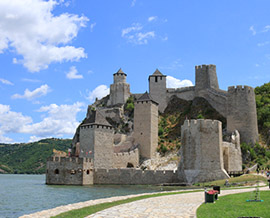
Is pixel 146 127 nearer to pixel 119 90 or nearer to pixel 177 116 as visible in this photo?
pixel 177 116

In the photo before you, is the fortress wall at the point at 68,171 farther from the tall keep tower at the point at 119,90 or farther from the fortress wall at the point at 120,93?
the tall keep tower at the point at 119,90

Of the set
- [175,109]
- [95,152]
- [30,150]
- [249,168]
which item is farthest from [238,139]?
[30,150]

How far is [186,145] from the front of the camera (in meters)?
30.4

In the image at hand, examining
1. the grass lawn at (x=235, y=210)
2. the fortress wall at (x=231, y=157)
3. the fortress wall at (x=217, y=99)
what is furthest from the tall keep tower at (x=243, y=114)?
the grass lawn at (x=235, y=210)

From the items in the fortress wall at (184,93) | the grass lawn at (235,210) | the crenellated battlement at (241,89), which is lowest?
the grass lawn at (235,210)

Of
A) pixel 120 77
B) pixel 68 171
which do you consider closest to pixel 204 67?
pixel 120 77

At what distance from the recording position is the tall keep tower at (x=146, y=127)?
143ft

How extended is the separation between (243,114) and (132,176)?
1544 centimetres

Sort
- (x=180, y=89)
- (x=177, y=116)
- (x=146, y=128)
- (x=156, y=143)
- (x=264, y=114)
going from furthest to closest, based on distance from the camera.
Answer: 1. (x=180, y=89)
2. (x=177, y=116)
3. (x=156, y=143)
4. (x=146, y=128)
5. (x=264, y=114)

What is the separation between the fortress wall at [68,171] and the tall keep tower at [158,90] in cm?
2491

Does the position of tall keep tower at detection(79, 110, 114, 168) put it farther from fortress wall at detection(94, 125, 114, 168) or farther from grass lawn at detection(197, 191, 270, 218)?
grass lawn at detection(197, 191, 270, 218)

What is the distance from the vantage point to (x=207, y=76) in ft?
163

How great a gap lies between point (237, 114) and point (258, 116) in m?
5.67

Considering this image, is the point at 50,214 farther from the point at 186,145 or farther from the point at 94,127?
the point at 94,127
